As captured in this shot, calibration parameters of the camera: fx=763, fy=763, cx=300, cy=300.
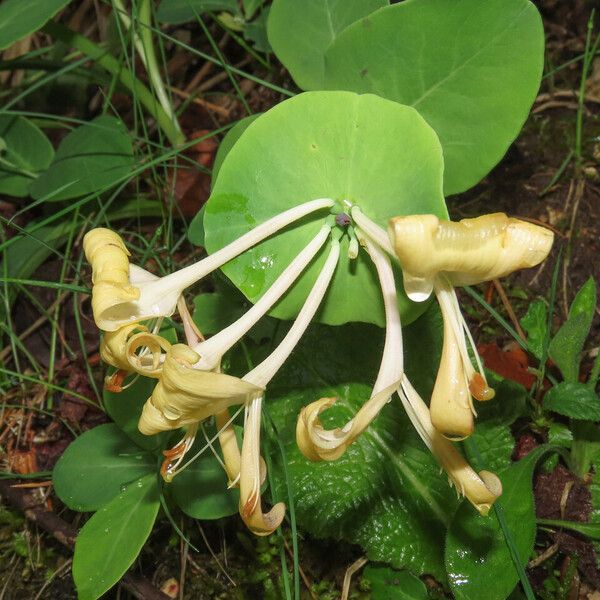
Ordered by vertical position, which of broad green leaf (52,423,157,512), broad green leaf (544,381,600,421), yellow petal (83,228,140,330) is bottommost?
broad green leaf (544,381,600,421)

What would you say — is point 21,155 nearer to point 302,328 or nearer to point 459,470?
point 302,328

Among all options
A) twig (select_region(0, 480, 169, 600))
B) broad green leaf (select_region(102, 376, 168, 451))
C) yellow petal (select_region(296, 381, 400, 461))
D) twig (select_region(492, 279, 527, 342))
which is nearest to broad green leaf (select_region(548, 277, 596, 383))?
twig (select_region(492, 279, 527, 342))

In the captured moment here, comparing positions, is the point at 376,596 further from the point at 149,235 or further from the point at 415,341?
the point at 149,235

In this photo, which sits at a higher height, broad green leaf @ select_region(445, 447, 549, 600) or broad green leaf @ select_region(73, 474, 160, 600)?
broad green leaf @ select_region(73, 474, 160, 600)

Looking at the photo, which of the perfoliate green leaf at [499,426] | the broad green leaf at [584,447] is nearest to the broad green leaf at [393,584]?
the perfoliate green leaf at [499,426]

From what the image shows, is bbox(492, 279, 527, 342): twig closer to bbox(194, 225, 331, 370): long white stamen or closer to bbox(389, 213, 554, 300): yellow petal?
bbox(194, 225, 331, 370): long white stamen

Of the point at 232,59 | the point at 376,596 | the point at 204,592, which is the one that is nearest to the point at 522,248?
the point at 376,596

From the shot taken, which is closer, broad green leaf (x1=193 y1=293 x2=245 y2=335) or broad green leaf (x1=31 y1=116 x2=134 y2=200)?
broad green leaf (x1=193 y1=293 x2=245 y2=335)
